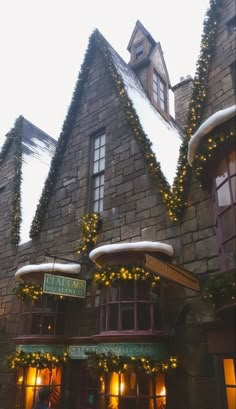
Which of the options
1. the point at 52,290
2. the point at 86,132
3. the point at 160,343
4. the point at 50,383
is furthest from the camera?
the point at 86,132

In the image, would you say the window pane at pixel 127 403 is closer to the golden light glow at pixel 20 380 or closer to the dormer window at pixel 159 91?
the golden light glow at pixel 20 380

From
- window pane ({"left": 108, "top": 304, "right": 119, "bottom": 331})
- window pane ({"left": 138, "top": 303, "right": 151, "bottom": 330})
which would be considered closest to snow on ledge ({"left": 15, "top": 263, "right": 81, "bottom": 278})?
window pane ({"left": 108, "top": 304, "right": 119, "bottom": 331})

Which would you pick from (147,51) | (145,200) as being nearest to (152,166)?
(145,200)

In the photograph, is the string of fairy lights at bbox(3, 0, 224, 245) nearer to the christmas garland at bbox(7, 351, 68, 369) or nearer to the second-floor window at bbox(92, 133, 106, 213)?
the second-floor window at bbox(92, 133, 106, 213)

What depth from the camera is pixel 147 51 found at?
12250 millimetres

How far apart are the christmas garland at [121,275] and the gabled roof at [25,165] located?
166 inches

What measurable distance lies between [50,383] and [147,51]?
10685 millimetres

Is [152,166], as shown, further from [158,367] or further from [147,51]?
[147,51]

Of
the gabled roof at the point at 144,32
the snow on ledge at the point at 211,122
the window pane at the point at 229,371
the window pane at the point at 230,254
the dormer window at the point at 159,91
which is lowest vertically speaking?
the window pane at the point at 229,371

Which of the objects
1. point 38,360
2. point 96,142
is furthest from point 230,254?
point 96,142

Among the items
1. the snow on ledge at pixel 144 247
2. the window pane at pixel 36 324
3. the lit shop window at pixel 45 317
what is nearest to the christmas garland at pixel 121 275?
the snow on ledge at pixel 144 247

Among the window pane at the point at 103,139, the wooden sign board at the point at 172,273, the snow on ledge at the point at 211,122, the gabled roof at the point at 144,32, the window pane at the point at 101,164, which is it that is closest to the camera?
the wooden sign board at the point at 172,273

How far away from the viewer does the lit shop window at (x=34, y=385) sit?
725 centimetres

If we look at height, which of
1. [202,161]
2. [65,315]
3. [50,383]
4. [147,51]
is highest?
[147,51]
